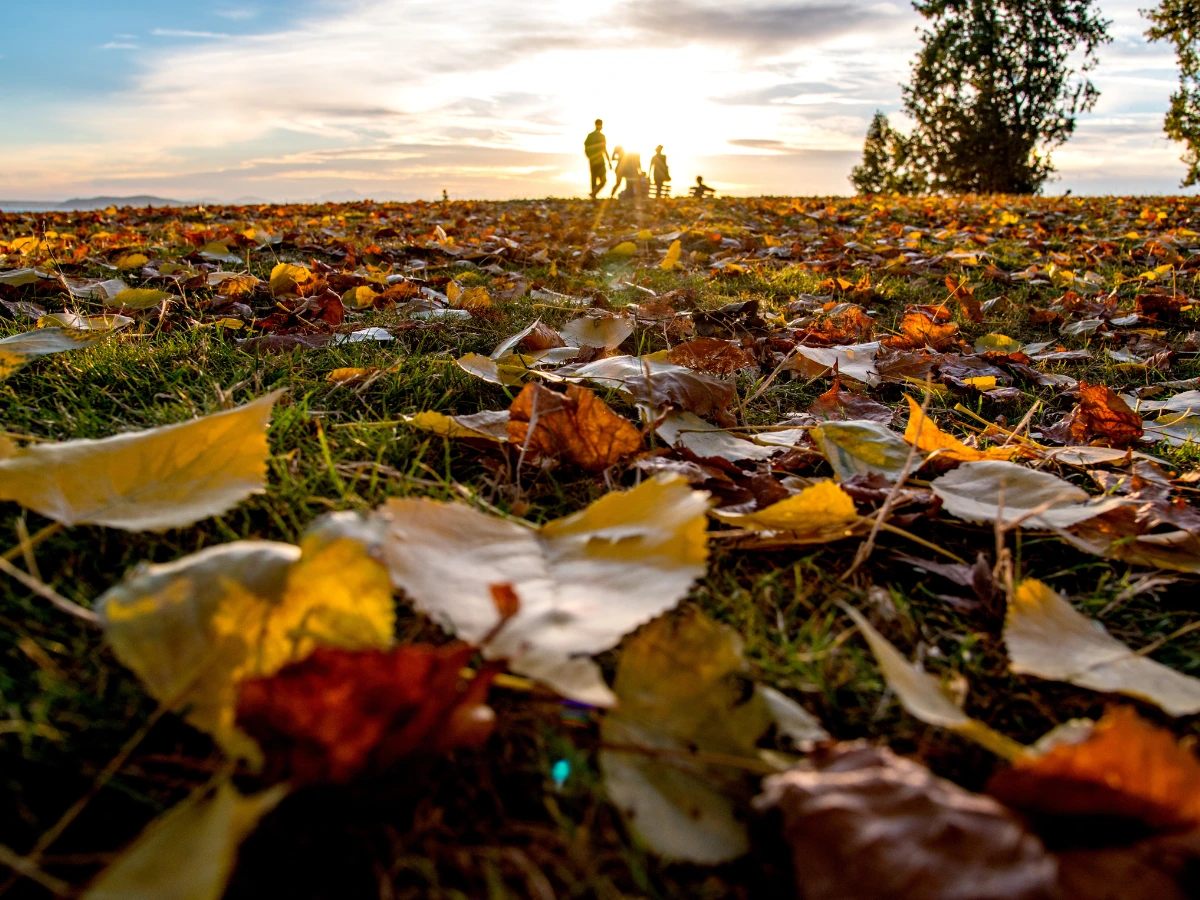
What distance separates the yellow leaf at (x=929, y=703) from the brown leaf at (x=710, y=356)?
3.26ft

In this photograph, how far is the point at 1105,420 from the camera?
151 centimetres

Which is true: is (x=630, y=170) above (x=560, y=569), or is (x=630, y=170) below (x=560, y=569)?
above

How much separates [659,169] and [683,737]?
18054 millimetres

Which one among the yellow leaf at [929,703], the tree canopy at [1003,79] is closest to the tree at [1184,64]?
the tree canopy at [1003,79]

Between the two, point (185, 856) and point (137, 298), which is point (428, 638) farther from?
point (137, 298)

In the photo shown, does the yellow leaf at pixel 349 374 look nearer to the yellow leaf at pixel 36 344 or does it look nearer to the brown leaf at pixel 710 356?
the yellow leaf at pixel 36 344

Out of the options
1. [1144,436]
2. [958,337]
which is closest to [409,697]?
[1144,436]

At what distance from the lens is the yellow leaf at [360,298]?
240cm

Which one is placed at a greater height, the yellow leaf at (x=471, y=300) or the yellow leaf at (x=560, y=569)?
the yellow leaf at (x=471, y=300)

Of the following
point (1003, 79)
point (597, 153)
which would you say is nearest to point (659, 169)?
point (597, 153)

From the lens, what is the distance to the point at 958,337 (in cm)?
245

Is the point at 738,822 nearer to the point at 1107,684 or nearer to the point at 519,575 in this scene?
the point at 519,575

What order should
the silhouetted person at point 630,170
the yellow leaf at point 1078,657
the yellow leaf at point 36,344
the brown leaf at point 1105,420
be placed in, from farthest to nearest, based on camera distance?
the silhouetted person at point 630,170, the brown leaf at point 1105,420, the yellow leaf at point 36,344, the yellow leaf at point 1078,657

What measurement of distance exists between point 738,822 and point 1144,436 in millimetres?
1524
